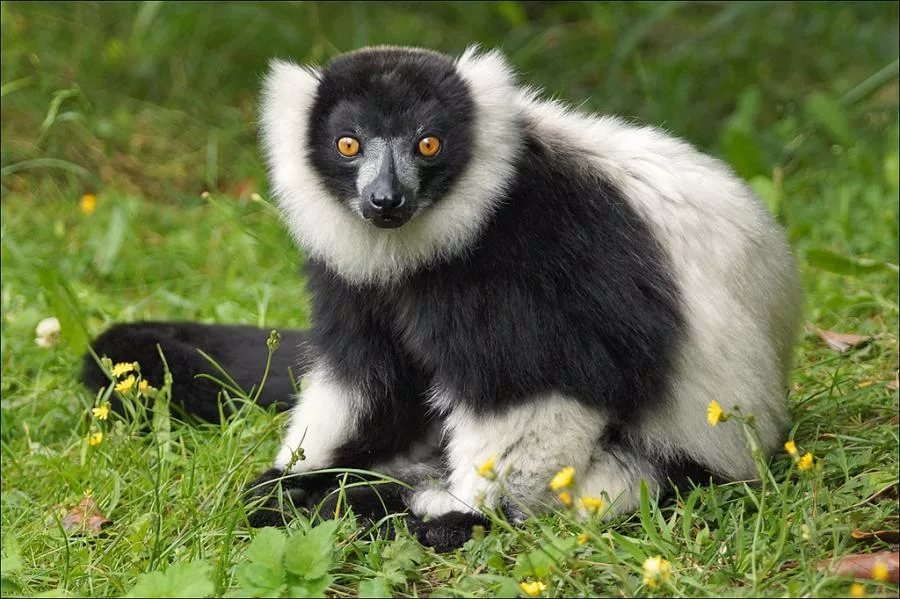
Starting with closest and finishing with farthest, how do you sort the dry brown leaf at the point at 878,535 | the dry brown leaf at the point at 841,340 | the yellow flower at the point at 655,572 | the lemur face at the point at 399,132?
the yellow flower at the point at 655,572, the dry brown leaf at the point at 878,535, the lemur face at the point at 399,132, the dry brown leaf at the point at 841,340

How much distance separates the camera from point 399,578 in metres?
3.30

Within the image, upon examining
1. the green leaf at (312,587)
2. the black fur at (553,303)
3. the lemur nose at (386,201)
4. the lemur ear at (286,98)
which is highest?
the lemur ear at (286,98)

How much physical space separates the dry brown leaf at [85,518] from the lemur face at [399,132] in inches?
51.6

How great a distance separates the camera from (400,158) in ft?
12.1

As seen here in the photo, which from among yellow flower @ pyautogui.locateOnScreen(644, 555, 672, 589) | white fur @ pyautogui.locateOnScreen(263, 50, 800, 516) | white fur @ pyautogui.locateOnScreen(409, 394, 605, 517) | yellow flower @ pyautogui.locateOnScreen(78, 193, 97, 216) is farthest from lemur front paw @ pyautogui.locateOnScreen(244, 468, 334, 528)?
yellow flower @ pyautogui.locateOnScreen(78, 193, 97, 216)

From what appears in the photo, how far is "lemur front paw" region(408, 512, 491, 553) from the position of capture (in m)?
3.63


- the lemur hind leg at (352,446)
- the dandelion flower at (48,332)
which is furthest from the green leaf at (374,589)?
the dandelion flower at (48,332)

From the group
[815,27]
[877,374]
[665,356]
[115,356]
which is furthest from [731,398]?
[815,27]

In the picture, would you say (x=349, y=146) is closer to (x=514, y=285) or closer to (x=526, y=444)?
(x=514, y=285)

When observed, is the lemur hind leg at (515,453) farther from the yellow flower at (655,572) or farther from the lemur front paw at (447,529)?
the yellow flower at (655,572)

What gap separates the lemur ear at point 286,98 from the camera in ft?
12.9

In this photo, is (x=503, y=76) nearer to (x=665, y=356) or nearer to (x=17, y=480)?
(x=665, y=356)

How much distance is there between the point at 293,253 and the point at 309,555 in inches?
123

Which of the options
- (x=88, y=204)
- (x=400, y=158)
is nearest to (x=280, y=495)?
(x=400, y=158)
